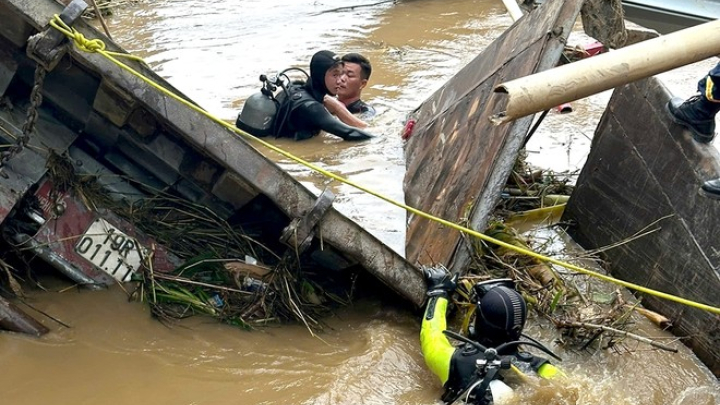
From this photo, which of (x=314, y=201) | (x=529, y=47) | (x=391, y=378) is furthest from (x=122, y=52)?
(x=529, y=47)

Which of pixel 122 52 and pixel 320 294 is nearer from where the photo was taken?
pixel 122 52

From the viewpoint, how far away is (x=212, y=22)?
36.2ft

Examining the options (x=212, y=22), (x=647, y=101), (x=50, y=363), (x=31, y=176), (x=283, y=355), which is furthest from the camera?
(x=212, y=22)

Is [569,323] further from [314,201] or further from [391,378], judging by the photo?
[314,201]

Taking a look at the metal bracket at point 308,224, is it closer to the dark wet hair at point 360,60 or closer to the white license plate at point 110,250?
the white license plate at point 110,250

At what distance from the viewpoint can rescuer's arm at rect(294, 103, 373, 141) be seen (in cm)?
693

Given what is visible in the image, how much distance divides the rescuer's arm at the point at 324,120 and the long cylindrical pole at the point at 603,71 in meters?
3.40

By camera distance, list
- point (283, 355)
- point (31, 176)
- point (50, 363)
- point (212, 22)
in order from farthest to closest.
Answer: point (212, 22)
point (31, 176)
point (283, 355)
point (50, 363)

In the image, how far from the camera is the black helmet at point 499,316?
12.5 feet

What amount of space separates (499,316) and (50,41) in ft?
7.85

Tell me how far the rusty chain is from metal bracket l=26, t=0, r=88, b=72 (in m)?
0.07

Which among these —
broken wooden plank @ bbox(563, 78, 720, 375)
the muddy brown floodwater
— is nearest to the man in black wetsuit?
the muddy brown floodwater

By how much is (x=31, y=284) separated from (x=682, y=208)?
3474 millimetres

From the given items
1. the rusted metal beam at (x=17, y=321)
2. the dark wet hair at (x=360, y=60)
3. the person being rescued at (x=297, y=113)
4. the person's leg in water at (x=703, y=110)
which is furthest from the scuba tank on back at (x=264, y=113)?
the person's leg in water at (x=703, y=110)
